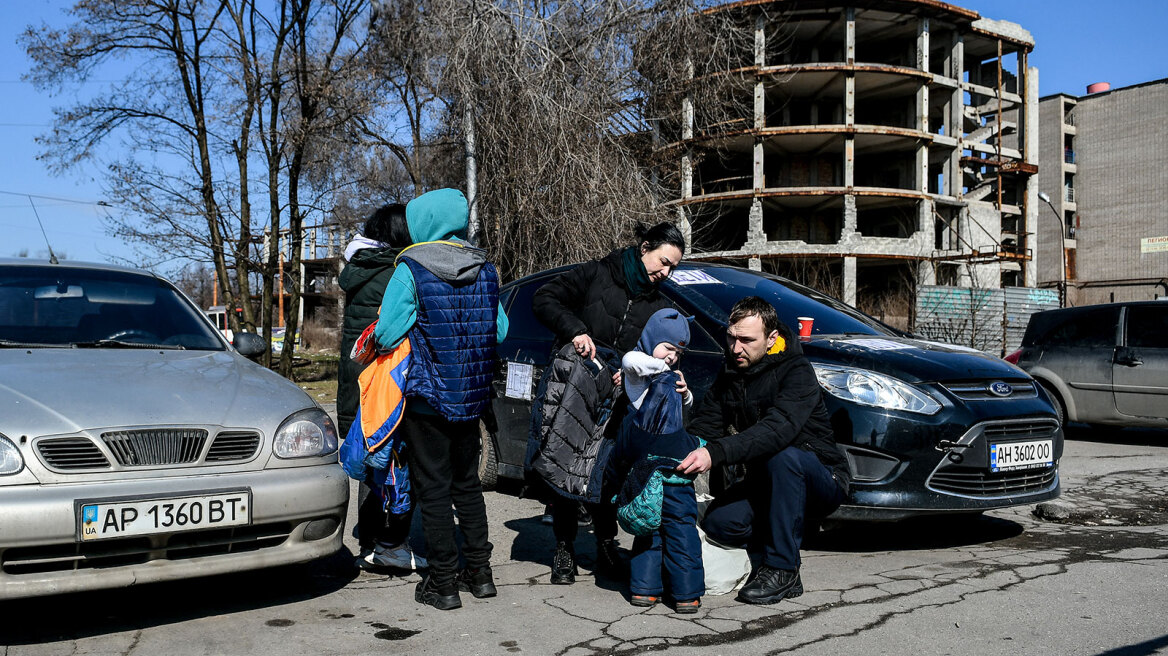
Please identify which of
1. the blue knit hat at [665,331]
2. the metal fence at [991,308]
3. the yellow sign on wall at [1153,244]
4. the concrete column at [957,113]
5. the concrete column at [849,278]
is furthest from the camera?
the yellow sign on wall at [1153,244]

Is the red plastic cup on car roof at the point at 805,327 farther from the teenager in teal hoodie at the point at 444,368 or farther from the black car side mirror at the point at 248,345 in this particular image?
the black car side mirror at the point at 248,345

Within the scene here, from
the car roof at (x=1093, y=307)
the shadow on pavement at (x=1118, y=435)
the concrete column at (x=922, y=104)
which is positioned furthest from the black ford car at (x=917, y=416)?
the concrete column at (x=922, y=104)

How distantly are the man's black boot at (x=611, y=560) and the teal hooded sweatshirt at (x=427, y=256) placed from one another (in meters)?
1.20

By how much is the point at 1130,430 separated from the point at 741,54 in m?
10.8

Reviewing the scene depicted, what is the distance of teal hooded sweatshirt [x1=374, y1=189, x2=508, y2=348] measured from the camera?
3.87m

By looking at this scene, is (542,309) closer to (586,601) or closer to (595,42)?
(586,601)

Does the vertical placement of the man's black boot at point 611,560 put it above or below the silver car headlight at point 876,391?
below

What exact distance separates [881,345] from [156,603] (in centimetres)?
390

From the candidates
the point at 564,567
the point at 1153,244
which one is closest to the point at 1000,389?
the point at 564,567

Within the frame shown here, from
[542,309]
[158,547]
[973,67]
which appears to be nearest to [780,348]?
[542,309]

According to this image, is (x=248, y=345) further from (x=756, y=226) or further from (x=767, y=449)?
(x=756, y=226)

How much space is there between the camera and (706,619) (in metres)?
3.74

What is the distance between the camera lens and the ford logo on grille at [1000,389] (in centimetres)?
489

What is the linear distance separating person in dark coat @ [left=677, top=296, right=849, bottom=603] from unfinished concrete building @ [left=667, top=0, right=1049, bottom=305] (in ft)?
119
